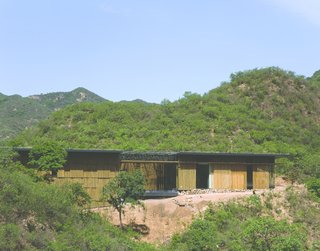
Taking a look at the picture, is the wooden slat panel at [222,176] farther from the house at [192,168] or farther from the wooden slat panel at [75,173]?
the wooden slat panel at [75,173]

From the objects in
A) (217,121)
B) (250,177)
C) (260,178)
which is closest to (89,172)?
(250,177)

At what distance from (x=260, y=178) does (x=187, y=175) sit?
5.21m

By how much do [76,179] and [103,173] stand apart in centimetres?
171

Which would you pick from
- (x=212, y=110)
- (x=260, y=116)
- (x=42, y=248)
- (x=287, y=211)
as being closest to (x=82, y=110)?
(x=212, y=110)

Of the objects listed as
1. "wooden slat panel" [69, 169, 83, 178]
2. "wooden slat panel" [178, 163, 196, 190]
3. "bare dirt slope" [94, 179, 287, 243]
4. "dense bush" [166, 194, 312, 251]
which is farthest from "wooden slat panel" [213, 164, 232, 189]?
"wooden slat panel" [69, 169, 83, 178]

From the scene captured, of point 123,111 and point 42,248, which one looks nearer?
point 42,248

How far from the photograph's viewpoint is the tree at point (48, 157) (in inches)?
1259

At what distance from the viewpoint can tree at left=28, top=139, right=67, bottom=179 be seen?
105ft

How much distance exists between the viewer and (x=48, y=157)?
31.9 metres

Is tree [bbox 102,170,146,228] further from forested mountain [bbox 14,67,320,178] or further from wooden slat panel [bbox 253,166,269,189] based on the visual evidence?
forested mountain [bbox 14,67,320,178]

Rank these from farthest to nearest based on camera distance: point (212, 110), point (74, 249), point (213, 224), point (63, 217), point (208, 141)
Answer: point (212, 110) < point (208, 141) < point (213, 224) < point (63, 217) < point (74, 249)

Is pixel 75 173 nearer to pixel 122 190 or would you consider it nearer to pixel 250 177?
pixel 122 190

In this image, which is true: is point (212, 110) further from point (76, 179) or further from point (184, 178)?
point (76, 179)

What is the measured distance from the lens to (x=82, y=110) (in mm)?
60656
